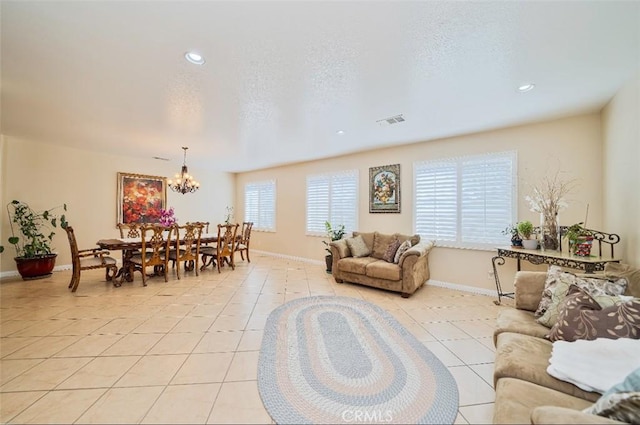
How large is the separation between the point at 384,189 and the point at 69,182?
666 cm

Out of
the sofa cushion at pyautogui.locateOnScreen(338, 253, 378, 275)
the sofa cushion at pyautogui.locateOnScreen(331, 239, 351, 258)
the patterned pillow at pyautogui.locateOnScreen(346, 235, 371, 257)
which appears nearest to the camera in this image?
the sofa cushion at pyautogui.locateOnScreen(338, 253, 378, 275)

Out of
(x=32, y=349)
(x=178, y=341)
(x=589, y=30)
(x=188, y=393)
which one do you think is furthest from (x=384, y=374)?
(x=32, y=349)

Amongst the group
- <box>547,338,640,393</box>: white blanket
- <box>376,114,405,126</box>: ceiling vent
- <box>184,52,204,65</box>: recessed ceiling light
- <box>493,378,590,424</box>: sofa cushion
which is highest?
<box>376,114,405,126</box>: ceiling vent

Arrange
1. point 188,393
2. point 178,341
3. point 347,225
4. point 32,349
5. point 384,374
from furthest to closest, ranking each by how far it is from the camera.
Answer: point 347,225 < point 178,341 < point 32,349 < point 384,374 < point 188,393

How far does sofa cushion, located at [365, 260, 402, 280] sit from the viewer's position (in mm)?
3832

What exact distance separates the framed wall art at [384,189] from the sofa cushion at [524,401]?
3.79m

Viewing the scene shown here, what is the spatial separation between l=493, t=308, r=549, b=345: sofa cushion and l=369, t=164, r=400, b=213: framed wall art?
2.93m

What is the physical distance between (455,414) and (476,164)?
3.62 meters

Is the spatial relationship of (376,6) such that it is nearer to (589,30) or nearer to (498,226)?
(589,30)

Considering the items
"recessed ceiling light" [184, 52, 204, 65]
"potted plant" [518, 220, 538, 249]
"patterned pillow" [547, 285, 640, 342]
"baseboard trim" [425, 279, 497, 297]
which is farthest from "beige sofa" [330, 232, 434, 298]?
"recessed ceiling light" [184, 52, 204, 65]

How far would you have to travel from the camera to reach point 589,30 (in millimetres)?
1828

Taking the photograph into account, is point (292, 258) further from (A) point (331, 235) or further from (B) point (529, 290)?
(B) point (529, 290)

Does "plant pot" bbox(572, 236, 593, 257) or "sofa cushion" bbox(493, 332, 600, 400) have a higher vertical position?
"plant pot" bbox(572, 236, 593, 257)
